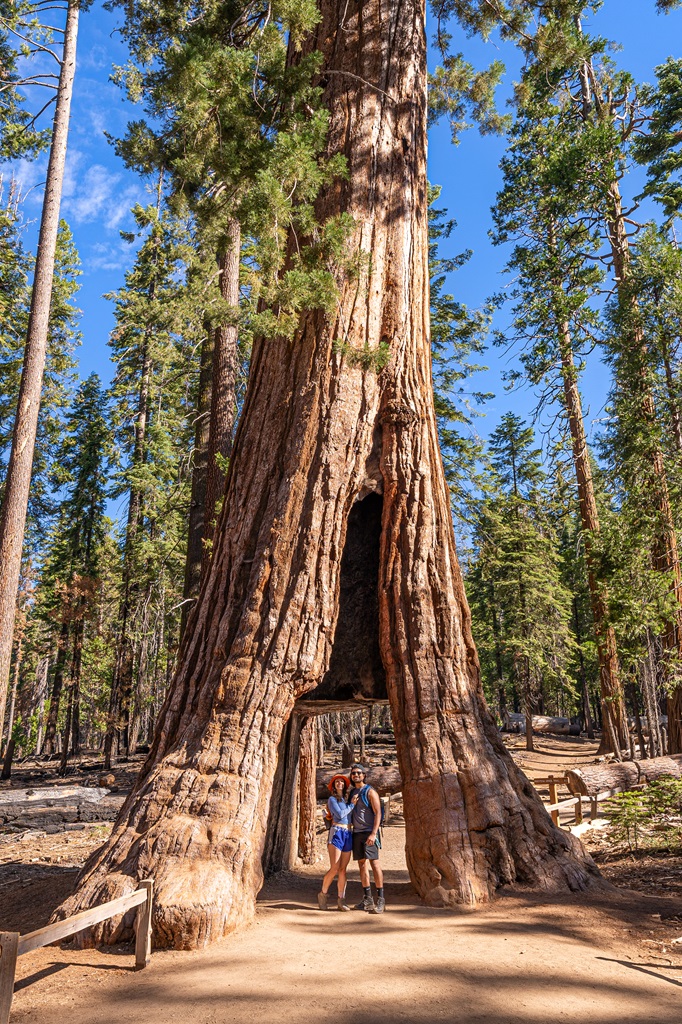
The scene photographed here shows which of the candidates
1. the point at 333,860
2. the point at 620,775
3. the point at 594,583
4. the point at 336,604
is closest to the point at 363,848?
the point at 333,860

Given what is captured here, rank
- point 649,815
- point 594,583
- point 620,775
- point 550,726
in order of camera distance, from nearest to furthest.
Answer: point 649,815 → point 620,775 → point 594,583 → point 550,726

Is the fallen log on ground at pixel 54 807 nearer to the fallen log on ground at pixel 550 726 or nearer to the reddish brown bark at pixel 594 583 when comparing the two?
the reddish brown bark at pixel 594 583

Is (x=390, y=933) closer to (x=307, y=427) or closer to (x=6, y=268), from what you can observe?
(x=307, y=427)

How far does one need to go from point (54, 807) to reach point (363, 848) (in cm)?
937

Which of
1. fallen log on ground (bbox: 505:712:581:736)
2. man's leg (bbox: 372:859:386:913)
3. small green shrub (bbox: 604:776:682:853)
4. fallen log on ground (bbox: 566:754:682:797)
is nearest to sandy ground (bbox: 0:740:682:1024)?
man's leg (bbox: 372:859:386:913)

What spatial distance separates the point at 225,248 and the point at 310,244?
0.96m

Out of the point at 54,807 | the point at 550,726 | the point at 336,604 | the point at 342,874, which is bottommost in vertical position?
the point at 54,807

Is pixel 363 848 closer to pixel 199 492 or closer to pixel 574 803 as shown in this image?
pixel 574 803

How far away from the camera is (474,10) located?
1084 cm

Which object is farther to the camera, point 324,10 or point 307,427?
point 324,10

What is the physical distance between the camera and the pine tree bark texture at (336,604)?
565 centimetres

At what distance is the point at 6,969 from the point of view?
339cm

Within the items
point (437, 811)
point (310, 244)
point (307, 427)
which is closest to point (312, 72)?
point (310, 244)

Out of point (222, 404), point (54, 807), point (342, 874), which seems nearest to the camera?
point (342, 874)
